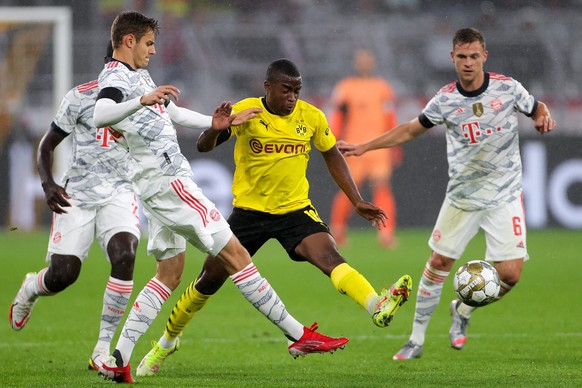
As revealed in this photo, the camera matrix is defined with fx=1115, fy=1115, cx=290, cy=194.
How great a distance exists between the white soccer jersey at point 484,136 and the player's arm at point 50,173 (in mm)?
2583

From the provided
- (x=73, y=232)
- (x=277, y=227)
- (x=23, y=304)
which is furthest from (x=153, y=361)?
(x=23, y=304)

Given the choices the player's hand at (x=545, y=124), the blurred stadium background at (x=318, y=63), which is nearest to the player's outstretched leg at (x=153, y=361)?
the player's hand at (x=545, y=124)

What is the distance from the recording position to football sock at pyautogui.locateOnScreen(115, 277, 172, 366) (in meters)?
6.65

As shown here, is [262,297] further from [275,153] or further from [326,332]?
[326,332]

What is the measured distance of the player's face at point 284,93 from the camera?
685 centimetres

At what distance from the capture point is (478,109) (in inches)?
306

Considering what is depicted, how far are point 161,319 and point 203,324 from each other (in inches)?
19.8

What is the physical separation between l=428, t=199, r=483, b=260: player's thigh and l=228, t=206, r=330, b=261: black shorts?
3.83 ft

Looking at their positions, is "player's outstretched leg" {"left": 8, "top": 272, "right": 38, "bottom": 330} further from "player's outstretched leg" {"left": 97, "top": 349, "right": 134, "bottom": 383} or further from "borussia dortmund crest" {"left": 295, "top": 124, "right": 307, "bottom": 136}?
"borussia dortmund crest" {"left": 295, "top": 124, "right": 307, "bottom": 136}

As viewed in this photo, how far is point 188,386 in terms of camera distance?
21.1 feet

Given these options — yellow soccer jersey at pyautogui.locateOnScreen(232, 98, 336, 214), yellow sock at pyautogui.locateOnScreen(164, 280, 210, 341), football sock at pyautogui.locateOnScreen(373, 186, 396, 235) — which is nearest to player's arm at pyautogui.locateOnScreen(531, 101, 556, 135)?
yellow soccer jersey at pyautogui.locateOnScreen(232, 98, 336, 214)

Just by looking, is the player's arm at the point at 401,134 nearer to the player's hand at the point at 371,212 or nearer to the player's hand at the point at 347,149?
the player's hand at the point at 347,149

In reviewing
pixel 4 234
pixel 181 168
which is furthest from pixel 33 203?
pixel 181 168

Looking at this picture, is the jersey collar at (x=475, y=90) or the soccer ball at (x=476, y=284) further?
the jersey collar at (x=475, y=90)
